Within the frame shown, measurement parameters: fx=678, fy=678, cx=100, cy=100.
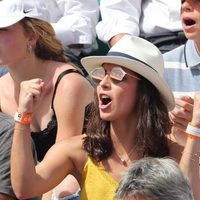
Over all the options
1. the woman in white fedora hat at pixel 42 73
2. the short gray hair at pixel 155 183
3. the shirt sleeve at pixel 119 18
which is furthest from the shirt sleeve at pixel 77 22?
the short gray hair at pixel 155 183

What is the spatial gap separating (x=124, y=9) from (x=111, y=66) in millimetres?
A: 1522

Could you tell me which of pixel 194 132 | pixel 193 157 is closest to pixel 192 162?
pixel 193 157

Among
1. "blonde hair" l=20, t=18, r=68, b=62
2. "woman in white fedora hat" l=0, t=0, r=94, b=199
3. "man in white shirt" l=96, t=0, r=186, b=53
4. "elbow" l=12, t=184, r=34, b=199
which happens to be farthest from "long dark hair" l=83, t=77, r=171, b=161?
"man in white shirt" l=96, t=0, r=186, b=53

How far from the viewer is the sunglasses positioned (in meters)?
3.16

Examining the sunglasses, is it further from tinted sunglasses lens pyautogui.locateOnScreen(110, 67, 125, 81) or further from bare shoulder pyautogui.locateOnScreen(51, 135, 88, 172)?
bare shoulder pyautogui.locateOnScreen(51, 135, 88, 172)

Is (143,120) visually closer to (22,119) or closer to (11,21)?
→ (22,119)

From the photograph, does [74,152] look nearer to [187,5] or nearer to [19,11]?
[187,5]

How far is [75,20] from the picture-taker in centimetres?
502

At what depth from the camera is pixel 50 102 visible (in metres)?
4.09

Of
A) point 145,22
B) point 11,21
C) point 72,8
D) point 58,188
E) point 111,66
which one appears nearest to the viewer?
point 111,66

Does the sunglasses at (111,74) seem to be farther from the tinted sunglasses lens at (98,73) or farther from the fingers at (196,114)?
the fingers at (196,114)

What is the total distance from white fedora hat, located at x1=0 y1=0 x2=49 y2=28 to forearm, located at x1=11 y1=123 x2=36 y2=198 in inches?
40.6

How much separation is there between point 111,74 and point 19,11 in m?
1.17

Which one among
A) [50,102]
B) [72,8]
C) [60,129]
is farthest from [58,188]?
[72,8]
